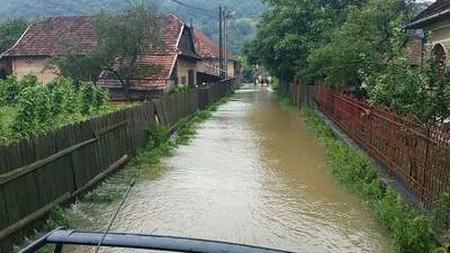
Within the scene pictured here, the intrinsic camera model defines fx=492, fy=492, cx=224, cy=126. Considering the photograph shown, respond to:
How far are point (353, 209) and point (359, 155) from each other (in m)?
3.09

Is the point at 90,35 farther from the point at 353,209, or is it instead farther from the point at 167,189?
the point at 353,209

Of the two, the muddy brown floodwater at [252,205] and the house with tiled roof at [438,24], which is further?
the house with tiled roof at [438,24]

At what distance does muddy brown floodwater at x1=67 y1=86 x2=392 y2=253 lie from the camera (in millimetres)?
6297

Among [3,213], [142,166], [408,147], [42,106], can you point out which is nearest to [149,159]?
[142,166]

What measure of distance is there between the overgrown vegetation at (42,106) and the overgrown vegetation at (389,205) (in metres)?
5.25

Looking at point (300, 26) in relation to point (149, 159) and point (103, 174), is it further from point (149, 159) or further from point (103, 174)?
point (103, 174)

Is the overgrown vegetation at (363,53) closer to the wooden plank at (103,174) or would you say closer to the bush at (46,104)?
the wooden plank at (103,174)

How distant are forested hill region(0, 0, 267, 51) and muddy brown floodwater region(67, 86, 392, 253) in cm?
3258

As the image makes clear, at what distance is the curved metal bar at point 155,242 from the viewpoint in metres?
1.89

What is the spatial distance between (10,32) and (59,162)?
40.8 meters

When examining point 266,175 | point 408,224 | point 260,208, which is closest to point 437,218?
point 408,224

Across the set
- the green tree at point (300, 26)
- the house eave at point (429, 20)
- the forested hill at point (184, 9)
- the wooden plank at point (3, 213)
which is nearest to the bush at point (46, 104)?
the wooden plank at point (3, 213)

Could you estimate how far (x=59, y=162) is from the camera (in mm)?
7145

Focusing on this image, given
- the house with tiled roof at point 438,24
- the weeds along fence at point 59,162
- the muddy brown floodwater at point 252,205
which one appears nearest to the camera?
the weeds along fence at point 59,162
